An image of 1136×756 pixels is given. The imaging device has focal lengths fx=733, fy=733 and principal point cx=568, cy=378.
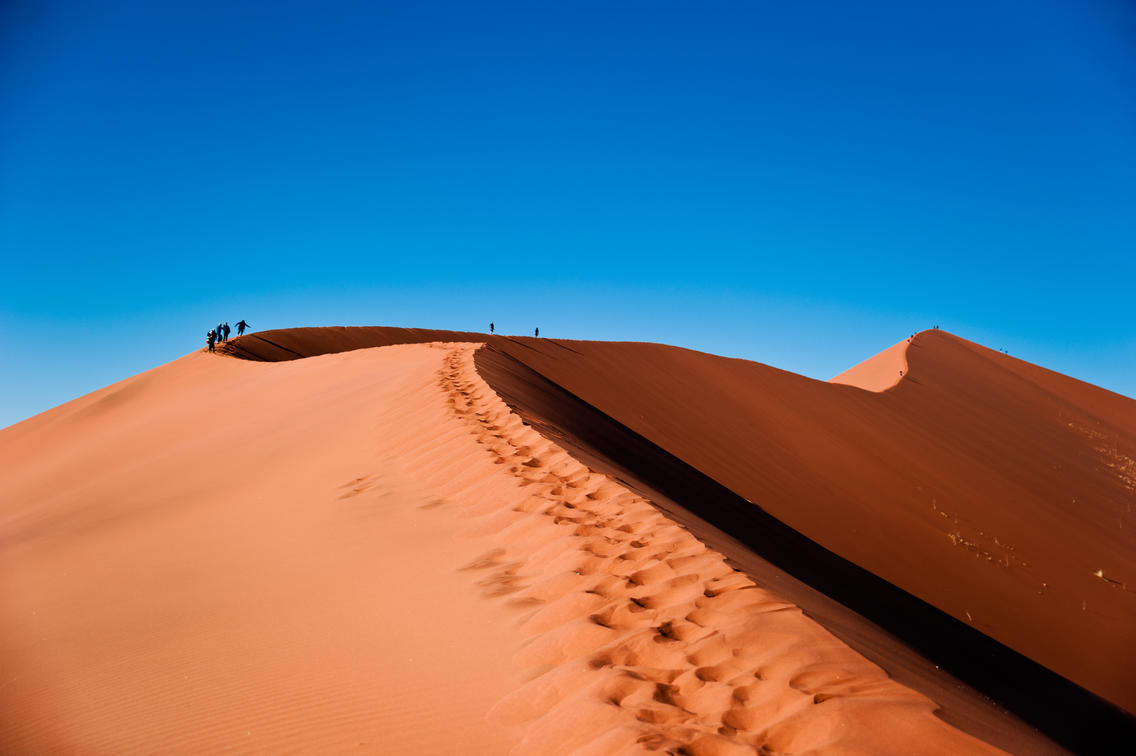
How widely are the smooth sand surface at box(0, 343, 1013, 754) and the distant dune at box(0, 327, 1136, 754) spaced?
2cm

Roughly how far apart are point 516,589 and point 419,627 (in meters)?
0.55

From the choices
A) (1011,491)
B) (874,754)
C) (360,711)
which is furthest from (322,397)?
(1011,491)

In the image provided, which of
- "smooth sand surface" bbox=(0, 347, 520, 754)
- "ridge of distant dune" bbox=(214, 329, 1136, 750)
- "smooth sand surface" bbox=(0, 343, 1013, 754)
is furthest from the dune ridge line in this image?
"ridge of distant dune" bbox=(214, 329, 1136, 750)

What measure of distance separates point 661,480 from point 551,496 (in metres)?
2.64

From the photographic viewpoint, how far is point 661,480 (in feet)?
25.1

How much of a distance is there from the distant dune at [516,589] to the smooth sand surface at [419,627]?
0.6 inches

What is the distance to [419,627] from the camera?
3.55 m

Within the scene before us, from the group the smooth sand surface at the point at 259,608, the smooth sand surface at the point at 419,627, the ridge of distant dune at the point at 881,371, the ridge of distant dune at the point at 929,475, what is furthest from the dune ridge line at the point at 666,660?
the ridge of distant dune at the point at 881,371

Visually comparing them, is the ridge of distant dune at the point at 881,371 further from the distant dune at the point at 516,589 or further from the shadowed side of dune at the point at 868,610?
the shadowed side of dune at the point at 868,610

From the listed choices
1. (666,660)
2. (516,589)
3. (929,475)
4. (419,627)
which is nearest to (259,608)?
(419,627)

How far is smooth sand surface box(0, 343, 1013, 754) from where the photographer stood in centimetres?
262

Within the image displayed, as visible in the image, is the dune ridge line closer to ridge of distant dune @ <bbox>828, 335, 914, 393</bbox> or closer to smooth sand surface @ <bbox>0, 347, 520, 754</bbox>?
smooth sand surface @ <bbox>0, 347, 520, 754</bbox>

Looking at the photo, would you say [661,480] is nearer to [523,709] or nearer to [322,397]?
[523,709]

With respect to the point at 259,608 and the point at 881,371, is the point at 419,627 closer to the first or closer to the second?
the point at 259,608
